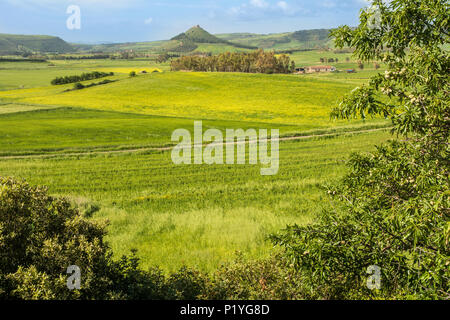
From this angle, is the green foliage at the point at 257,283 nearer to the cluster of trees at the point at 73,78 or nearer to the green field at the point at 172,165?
Answer: the green field at the point at 172,165

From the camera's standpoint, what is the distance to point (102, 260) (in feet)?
19.5

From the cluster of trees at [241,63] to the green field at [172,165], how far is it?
143 ft

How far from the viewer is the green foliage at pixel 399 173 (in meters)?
4.95

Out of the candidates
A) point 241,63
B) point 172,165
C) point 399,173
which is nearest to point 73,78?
point 241,63

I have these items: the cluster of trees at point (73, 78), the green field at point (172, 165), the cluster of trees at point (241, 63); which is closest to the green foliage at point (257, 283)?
the green field at point (172, 165)

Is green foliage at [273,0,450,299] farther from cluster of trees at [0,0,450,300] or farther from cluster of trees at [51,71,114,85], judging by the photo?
cluster of trees at [51,71,114,85]

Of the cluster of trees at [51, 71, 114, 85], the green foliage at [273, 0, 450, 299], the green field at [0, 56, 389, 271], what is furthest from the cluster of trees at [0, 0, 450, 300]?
the cluster of trees at [51, 71, 114, 85]

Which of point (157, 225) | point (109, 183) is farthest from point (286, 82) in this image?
point (157, 225)

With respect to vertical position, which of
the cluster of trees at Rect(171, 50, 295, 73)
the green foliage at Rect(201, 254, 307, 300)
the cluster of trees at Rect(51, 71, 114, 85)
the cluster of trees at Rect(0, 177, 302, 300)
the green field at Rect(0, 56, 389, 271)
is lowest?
the green field at Rect(0, 56, 389, 271)

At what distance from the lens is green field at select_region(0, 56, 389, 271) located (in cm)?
1296

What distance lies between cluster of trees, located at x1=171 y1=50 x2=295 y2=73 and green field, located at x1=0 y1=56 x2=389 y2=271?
1710 inches

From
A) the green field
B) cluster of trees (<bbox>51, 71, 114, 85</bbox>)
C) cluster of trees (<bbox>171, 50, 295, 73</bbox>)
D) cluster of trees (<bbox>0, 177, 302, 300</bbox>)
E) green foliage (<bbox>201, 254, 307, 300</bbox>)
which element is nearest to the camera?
cluster of trees (<bbox>0, 177, 302, 300</bbox>)
